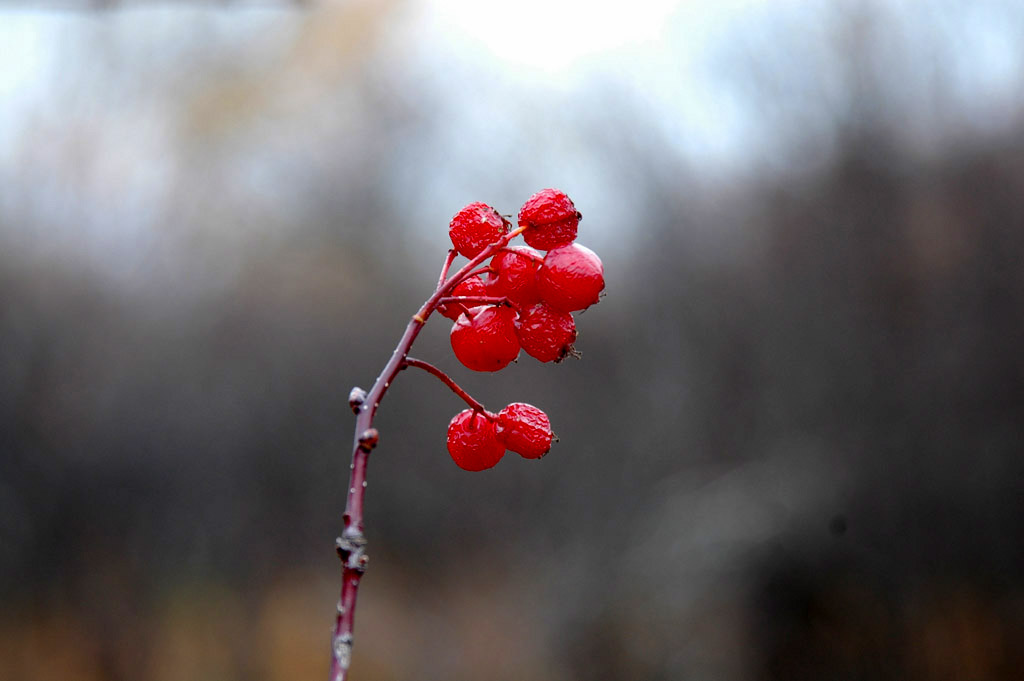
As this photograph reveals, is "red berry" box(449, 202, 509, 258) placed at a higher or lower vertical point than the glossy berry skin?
higher

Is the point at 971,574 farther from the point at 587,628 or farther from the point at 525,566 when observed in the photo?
the point at 525,566

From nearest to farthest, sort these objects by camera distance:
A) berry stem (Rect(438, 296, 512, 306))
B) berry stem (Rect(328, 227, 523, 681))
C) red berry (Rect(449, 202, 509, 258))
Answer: berry stem (Rect(328, 227, 523, 681)) → berry stem (Rect(438, 296, 512, 306)) → red berry (Rect(449, 202, 509, 258))

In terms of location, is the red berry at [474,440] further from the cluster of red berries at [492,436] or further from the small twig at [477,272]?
the small twig at [477,272]

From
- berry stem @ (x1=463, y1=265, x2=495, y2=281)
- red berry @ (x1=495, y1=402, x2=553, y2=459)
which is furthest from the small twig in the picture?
red berry @ (x1=495, y1=402, x2=553, y2=459)

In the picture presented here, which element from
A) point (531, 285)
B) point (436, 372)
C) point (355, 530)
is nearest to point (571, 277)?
point (531, 285)

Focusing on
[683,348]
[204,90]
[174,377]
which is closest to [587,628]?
[683,348]

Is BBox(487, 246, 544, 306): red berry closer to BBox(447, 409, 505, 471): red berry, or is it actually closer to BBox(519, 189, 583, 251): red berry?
BBox(519, 189, 583, 251): red berry

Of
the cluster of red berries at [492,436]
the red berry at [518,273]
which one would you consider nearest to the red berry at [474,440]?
the cluster of red berries at [492,436]

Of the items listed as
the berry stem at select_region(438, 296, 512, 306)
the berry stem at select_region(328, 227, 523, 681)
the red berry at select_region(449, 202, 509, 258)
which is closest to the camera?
the berry stem at select_region(328, 227, 523, 681)
